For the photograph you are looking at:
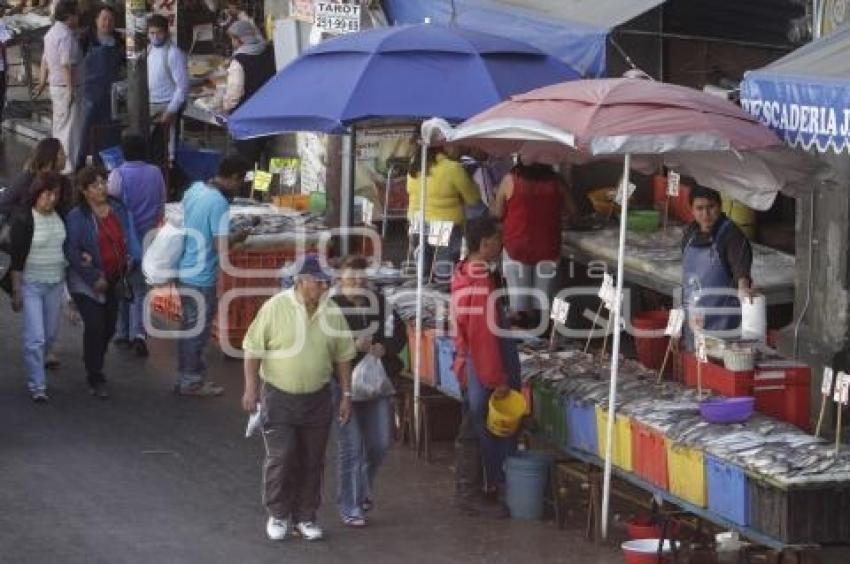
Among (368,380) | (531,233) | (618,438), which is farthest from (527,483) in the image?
(531,233)

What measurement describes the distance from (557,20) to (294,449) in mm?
5623

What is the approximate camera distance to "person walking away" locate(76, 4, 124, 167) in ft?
73.2

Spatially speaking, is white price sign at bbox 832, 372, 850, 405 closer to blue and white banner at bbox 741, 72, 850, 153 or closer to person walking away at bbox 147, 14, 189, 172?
blue and white banner at bbox 741, 72, 850, 153

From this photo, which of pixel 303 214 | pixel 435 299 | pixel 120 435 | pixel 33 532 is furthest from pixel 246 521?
pixel 303 214

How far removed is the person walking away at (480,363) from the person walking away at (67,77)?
11079 millimetres

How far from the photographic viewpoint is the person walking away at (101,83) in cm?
2230

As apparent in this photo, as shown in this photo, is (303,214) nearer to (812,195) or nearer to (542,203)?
(542,203)

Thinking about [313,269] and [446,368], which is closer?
[313,269]

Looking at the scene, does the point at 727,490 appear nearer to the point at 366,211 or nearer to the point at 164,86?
the point at 366,211

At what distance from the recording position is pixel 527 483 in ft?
39.8

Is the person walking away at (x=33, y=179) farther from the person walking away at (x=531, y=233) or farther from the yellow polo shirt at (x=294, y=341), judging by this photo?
the yellow polo shirt at (x=294, y=341)

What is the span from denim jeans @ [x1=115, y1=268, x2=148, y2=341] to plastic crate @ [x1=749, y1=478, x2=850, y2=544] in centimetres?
691

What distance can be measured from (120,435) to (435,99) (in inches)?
124

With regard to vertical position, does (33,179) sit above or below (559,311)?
above
